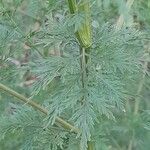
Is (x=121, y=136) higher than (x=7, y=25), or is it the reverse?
(x=7, y=25)

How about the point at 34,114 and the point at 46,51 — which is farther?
the point at 46,51

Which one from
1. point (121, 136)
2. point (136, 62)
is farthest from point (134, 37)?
point (121, 136)

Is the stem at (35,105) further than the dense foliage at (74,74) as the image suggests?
Yes

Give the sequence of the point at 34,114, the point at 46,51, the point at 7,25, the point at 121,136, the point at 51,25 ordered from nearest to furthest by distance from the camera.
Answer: the point at 51,25
the point at 7,25
the point at 34,114
the point at 46,51
the point at 121,136

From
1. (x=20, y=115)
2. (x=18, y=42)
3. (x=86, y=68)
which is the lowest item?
(x=20, y=115)

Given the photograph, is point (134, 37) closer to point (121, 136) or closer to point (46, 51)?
point (46, 51)

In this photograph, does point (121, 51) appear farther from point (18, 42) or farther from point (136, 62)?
point (18, 42)

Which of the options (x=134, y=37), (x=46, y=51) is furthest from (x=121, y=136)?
(x=134, y=37)

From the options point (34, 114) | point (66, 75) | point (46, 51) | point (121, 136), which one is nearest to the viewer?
point (66, 75)

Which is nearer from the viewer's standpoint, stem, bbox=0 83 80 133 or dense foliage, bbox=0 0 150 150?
dense foliage, bbox=0 0 150 150

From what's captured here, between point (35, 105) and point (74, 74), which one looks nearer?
point (74, 74)
